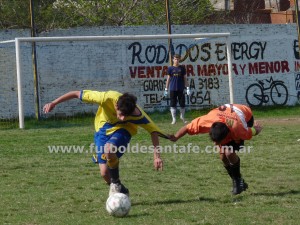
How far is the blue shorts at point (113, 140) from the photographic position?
824 cm

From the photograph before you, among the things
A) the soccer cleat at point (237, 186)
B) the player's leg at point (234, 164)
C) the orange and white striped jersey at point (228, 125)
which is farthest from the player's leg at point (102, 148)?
the soccer cleat at point (237, 186)

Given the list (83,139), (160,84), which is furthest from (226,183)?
(160,84)

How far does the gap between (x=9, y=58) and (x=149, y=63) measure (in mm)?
4671

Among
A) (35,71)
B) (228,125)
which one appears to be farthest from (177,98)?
(228,125)

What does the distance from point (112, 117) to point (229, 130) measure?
1.33m

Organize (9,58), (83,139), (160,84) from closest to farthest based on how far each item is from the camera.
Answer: (83,139) → (9,58) → (160,84)

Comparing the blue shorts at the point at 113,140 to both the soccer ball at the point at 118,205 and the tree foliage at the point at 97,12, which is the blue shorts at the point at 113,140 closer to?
the soccer ball at the point at 118,205

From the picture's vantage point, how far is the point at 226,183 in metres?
9.80

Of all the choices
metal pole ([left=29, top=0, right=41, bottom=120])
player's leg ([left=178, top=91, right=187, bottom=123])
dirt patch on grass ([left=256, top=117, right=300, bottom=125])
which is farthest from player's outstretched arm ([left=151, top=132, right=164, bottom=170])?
metal pole ([left=29, top=0, right=41, bottom=120])

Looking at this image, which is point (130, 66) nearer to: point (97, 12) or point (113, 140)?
point (97, 12)

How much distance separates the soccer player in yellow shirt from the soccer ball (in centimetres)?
43

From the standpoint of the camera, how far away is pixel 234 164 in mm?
8836

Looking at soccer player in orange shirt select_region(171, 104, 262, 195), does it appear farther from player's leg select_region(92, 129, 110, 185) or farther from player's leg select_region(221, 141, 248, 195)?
player's leg select_region(92, 129, 110, 185)

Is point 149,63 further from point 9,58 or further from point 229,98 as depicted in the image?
point 9,58
